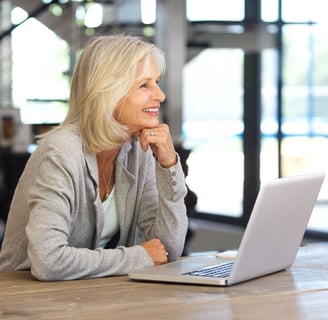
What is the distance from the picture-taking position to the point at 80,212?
248 centimetres

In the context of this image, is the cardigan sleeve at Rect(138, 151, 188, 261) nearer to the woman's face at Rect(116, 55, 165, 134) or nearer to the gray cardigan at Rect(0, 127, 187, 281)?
the gray cardigan at Rect(0, 127, 187, 281)

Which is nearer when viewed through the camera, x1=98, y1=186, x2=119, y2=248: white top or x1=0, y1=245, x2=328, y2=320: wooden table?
x1=0, y1=245, x2=328, y2=320: wooden table

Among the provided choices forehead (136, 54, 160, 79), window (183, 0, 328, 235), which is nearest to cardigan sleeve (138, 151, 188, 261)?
forehead (136, 54, 160, 79)

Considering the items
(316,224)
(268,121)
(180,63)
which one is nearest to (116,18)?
(180,63)

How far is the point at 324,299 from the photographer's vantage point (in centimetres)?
200

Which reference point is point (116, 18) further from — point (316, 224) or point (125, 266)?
point (125, 266)

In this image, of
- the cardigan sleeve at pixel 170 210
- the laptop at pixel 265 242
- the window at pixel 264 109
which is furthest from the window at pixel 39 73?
the laptop at pixel 265 242

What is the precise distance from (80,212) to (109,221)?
18 cm

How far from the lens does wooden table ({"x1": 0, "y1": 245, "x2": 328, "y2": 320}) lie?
6.03 ft

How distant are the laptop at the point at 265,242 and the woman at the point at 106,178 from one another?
0.48ft

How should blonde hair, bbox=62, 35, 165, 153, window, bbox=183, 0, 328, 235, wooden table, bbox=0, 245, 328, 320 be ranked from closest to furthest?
wooden table, bbox=0, 245, 328, 320, blonde hair, bbox=62, 35, 165, 153, window, bbox=183, 0, 328, 235

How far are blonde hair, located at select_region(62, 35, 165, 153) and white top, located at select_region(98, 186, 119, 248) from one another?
20 cm

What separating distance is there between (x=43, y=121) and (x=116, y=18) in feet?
3.79

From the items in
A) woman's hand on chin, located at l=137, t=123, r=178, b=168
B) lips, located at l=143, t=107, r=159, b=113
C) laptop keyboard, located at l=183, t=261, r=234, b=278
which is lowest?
laptop keyboard, located at l=183, t=261, r=234, b=278
